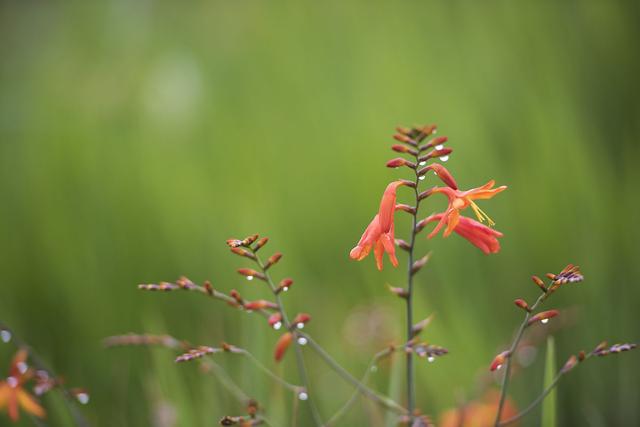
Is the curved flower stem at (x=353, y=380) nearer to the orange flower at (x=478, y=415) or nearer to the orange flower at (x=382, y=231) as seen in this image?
the orange flower at (x=382, y=231)

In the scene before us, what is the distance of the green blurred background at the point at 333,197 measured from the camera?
1.39 meters

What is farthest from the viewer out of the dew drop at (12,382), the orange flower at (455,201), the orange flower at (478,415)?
the orange flower at (478,415)

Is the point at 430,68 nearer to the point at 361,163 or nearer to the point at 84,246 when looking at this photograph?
the point at 361,163

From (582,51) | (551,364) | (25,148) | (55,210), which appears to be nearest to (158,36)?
(25,148)

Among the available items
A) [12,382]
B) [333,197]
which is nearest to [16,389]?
[12,382]

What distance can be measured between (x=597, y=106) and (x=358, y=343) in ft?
3.68

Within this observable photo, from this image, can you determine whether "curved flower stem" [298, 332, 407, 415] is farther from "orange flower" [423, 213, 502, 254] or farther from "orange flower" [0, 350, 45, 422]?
"orange flower" [0, 350, 45, 422]

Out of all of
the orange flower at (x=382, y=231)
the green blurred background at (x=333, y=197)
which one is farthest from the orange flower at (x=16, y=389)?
the orange flower at (x=382, y=231)

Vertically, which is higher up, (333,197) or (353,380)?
(333,197)

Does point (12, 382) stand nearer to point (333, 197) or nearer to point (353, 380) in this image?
point (353, 380)

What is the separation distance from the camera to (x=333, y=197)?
203 cm

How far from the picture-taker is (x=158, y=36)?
Answer: 3.91 metres

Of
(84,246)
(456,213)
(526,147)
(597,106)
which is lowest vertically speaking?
(84,246)

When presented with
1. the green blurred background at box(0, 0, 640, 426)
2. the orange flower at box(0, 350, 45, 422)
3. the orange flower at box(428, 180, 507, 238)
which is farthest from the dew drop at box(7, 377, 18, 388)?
the orange flower at box(428, 180, 507, 238)
